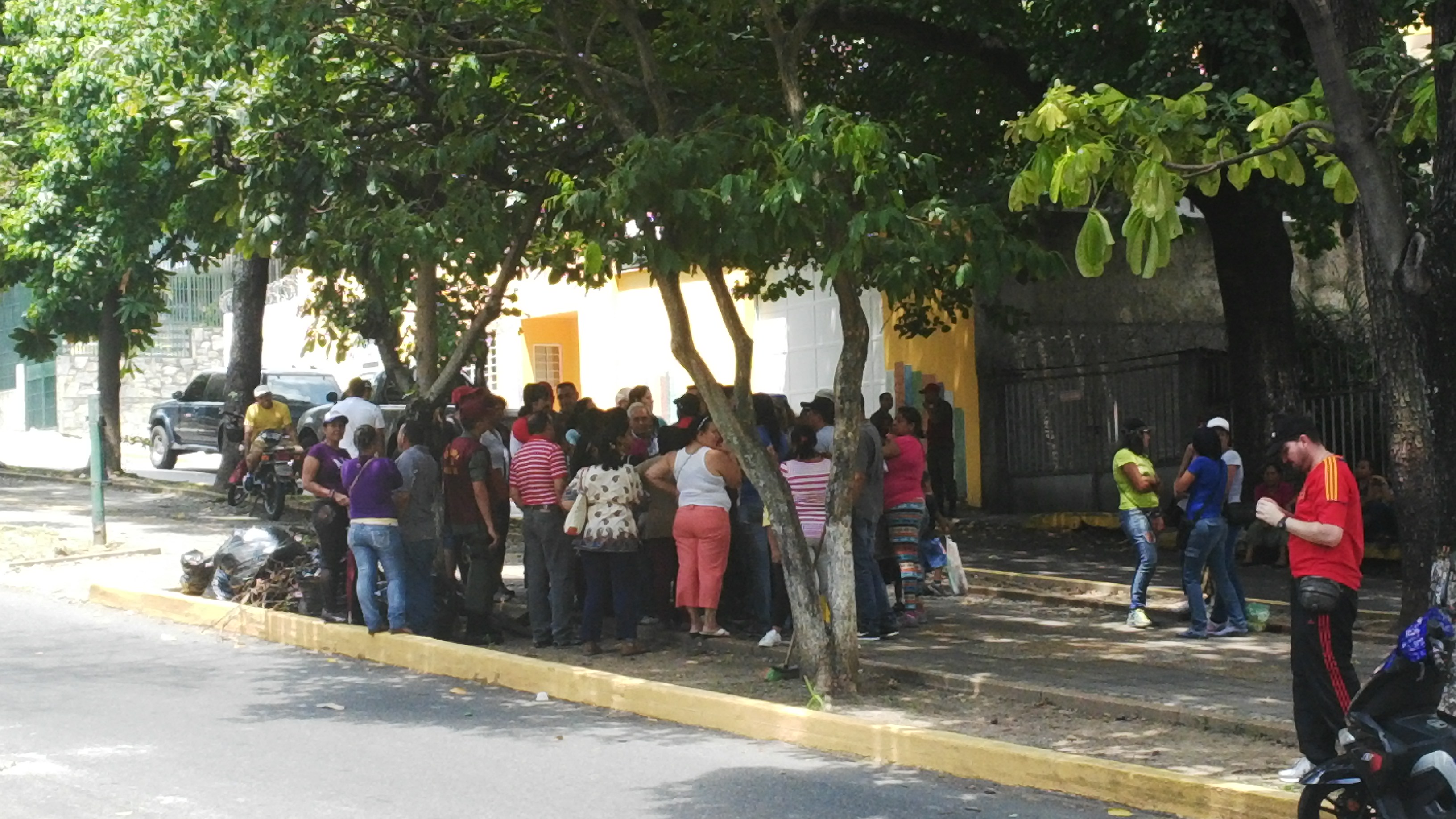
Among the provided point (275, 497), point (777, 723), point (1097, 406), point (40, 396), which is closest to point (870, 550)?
point (777, 723)

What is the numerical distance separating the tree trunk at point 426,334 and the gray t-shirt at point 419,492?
155cm

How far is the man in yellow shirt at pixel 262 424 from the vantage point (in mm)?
19609

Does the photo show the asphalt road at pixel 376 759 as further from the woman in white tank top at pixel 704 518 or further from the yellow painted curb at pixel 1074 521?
the yellow painted curb at pixel 1074 521

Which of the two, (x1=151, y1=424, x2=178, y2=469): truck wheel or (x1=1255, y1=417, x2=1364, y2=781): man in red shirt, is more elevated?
(x1=151, y1=424, x2=178, y2=469): truck wheel

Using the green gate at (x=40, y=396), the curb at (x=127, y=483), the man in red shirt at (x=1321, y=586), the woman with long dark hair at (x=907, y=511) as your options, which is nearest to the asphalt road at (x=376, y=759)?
the man in red shirt at (x=1321, y=586)

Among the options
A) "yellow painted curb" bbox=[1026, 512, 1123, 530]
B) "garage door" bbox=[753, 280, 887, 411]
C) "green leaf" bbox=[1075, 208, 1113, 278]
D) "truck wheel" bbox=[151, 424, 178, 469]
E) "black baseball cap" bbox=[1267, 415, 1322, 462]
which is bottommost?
"yellow painted curb" bbox=[1026, 512, 1123, 530]

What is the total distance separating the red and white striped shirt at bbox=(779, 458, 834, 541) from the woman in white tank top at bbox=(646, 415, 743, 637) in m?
0.39

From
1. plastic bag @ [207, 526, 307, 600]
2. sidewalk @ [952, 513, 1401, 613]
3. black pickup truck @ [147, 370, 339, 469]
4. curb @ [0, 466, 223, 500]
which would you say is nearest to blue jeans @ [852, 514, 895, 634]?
sidewalk @ [952, 513, 1401, 613]

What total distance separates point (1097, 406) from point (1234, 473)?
8.67 m

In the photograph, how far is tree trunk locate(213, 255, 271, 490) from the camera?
72.9ft

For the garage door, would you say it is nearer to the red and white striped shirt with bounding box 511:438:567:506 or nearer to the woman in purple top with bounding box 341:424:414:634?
the red and white striped shirt with bounding box 511:438:567:506

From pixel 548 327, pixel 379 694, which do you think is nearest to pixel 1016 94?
pixel 379 694

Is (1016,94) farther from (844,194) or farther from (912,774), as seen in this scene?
(912,774)

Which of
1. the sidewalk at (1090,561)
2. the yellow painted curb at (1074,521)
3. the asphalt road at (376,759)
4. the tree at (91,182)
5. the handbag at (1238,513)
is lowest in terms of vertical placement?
the asphalt road at (376,759)
